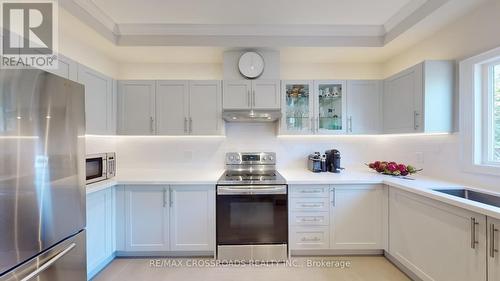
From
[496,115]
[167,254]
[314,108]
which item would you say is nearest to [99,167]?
[167,254]

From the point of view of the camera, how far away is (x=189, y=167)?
3248mm

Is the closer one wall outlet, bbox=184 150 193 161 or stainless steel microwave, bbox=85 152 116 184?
stainless steel microwave, bbox=85 152 116 184

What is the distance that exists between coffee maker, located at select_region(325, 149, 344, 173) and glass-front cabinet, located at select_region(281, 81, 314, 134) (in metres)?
0.41

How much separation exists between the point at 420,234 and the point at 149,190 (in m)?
2.60

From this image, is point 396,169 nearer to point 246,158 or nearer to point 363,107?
point 363,107

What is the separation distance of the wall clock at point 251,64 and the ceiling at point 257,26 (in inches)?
5.5

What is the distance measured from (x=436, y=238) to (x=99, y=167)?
309cm

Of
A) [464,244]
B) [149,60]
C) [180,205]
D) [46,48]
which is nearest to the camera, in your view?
[464,244]

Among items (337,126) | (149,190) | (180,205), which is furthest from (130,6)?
(337,126)

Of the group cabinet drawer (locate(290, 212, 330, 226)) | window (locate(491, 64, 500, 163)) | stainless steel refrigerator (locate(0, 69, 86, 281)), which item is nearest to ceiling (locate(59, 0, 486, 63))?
window (locate(491, 64, 500, 163))

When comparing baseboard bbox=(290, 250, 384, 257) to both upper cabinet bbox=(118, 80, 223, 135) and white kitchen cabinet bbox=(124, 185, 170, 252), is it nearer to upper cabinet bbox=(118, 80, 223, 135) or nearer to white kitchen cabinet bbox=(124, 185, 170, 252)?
white kitchen cabinet bbox=(124, 185, 170, 252)

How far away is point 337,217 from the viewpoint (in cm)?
259

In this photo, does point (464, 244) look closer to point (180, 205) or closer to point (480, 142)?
point (480, 142)

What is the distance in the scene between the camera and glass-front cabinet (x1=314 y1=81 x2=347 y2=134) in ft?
9.86
